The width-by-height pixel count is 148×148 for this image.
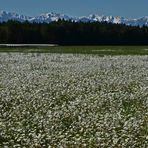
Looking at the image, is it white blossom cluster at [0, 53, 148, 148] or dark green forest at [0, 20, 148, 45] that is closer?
white blossom cluster at [0, 53, 148, 148]

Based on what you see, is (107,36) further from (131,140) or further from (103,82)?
(131,140)

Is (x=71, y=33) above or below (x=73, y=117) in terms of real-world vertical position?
above

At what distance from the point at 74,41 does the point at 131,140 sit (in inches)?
5227

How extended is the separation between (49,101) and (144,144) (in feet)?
25.2

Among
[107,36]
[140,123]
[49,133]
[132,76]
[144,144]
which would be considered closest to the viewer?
[144,144]

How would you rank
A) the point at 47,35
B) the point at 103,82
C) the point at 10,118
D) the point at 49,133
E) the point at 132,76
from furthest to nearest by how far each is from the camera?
the point at 47,35 < the point at 132,76 < the point at 103,82 < the point at 10,118 < the point at 49,133

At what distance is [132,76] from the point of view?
27359 millimetres

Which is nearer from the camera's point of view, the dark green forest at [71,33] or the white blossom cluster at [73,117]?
the white blossom cluster at [73,117]

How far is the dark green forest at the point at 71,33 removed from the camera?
133 m

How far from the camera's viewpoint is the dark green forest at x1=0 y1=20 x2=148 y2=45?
436 ft

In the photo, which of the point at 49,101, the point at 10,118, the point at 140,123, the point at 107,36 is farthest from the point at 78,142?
the point at 107,36

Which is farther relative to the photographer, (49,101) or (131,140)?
(49,101)

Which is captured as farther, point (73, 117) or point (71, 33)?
point (71, 33)

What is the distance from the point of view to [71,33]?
143500 millimetres
